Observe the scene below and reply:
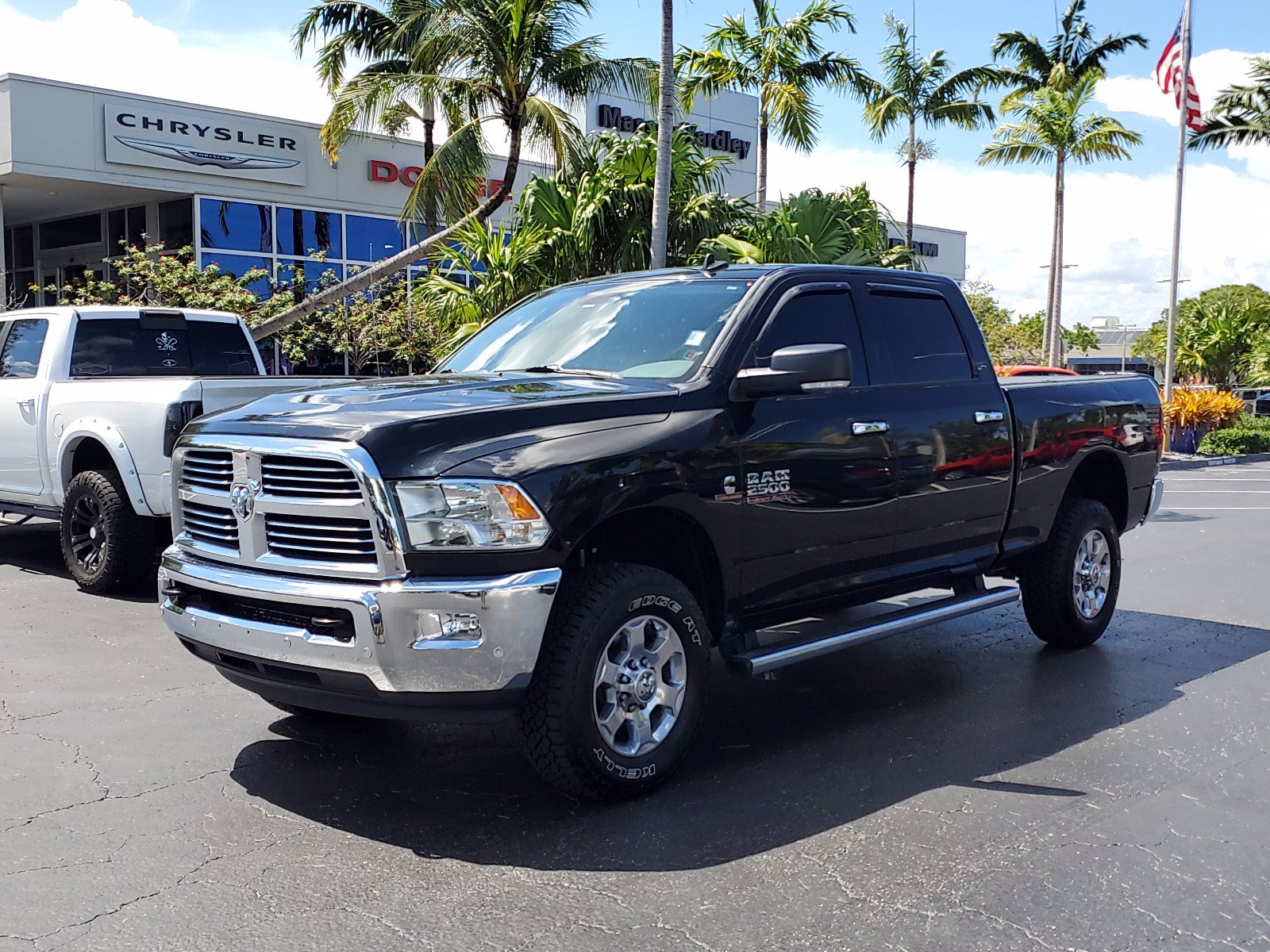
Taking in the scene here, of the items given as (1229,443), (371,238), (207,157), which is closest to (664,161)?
(207,157)

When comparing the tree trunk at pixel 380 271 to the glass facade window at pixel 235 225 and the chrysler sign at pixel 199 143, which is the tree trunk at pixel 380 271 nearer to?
the glass facade window at pixel 235 225

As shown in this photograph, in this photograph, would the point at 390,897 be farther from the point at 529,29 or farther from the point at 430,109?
the point at 430,109

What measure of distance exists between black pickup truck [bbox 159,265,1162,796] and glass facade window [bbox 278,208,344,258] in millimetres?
22113

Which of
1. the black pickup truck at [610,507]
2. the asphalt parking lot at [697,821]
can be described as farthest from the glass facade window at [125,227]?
the black pickup truck at [610,507]

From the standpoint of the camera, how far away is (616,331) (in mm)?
5777

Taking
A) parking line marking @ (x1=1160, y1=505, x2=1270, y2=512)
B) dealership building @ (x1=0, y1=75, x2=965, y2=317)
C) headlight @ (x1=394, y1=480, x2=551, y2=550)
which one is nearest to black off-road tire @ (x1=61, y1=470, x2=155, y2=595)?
headlight @ (x1=394, y1=480, x2=551, y2=550)

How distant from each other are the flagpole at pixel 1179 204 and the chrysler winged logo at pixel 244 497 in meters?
26.9

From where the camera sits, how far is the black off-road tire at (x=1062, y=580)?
23.6 feet

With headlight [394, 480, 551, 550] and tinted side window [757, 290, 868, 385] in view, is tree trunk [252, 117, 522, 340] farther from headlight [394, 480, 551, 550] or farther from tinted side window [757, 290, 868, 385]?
headlight [394, 480, 551, 550]

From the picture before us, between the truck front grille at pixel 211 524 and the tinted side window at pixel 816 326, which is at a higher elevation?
the tinted side window at pixel 816 326

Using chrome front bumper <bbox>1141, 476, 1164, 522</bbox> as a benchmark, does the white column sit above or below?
above

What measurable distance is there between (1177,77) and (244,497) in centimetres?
2736

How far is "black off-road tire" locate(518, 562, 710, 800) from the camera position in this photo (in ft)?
14.5

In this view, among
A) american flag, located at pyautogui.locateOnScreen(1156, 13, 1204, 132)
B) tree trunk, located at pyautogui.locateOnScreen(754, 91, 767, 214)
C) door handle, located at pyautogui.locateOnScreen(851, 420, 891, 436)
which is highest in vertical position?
american flag, located at pyautogui.locateOnScreen(1156, 13, 1204, 132)
